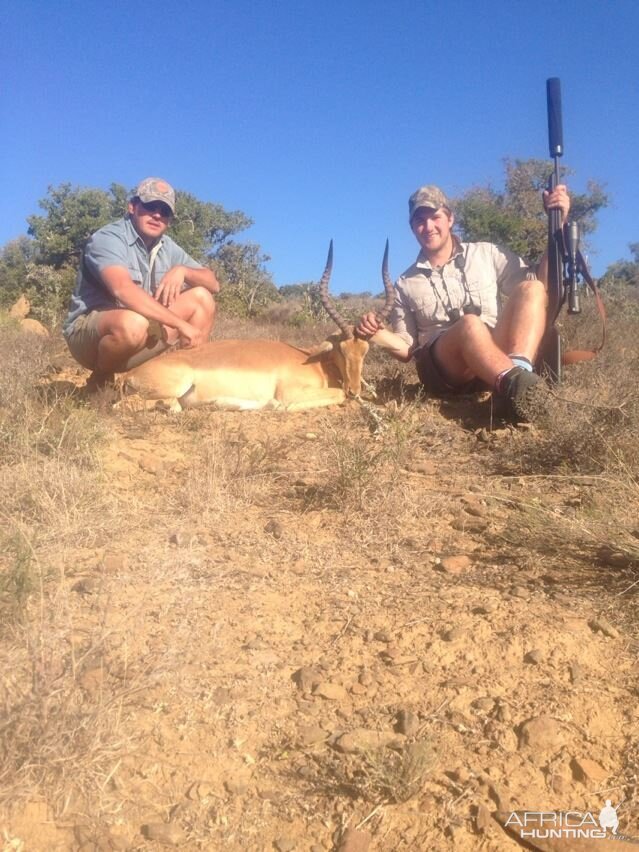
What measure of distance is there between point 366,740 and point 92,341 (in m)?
3.82

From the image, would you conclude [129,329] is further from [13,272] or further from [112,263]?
[13,272]

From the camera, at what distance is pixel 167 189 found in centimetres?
498

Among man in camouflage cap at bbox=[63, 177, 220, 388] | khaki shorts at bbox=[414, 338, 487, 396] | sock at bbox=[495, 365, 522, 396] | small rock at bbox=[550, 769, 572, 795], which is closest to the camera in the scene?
small rock at bbox=[550, 769, 572, 795]

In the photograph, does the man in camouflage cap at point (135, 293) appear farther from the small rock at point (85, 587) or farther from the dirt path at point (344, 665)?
the small rock at point (85, 587)

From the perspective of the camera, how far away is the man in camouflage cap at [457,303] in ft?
15.4

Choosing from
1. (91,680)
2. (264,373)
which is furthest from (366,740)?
(264,373)

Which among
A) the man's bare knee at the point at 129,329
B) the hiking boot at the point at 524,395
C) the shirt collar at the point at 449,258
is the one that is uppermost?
the shirt collar at the point at 449,258

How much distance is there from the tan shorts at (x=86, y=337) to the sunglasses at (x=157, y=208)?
0.83m

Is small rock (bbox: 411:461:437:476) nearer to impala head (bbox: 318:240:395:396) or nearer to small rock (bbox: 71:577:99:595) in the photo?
small rock (bbox: 71:577:99:595)

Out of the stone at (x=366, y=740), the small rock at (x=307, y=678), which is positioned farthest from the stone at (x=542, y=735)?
the small rock at (x=307, y=678)

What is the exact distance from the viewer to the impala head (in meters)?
5.91

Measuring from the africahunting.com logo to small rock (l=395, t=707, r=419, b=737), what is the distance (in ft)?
1.00

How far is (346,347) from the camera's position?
6.14m

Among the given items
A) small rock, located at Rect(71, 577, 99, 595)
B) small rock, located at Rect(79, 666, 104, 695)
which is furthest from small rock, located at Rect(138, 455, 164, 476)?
small rock, located at Rect(79, 666, 104, 695)
